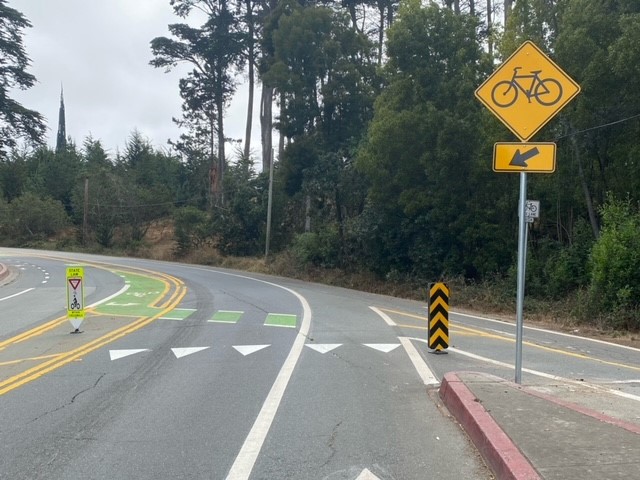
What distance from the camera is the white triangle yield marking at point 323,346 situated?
37.6 feet

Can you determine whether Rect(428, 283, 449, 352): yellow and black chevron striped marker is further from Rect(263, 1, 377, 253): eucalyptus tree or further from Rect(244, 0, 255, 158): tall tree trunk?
Rect(244, 0, 255, 158): tall tree trunk

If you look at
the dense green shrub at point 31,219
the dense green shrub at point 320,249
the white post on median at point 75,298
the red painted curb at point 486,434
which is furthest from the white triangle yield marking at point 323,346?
the dense green shrub at point 31,219

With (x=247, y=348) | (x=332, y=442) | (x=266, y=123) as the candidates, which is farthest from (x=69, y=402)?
(x=266, y=123)

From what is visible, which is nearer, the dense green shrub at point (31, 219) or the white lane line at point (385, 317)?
the white lane line at point (385, 317)

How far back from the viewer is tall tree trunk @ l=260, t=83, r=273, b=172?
2030 inches

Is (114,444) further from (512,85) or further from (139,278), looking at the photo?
(139,278)

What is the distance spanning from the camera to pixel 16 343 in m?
12.3

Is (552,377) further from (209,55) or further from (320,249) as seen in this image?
(209,55)

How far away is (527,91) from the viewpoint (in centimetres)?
792

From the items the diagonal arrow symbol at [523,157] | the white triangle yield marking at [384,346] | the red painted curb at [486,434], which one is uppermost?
the diagonal arrow symbol at [523,157]

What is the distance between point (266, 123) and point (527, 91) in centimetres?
4489

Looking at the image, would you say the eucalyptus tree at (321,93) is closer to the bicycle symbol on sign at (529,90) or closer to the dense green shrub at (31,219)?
the bicycle symbol on sign at (529,90)

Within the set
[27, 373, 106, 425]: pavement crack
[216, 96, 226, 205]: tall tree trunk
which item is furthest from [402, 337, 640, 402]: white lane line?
[216, 96, 226, 205]: tall tree trunk

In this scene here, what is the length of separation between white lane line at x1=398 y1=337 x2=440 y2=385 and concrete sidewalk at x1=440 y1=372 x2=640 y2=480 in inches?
30.2
